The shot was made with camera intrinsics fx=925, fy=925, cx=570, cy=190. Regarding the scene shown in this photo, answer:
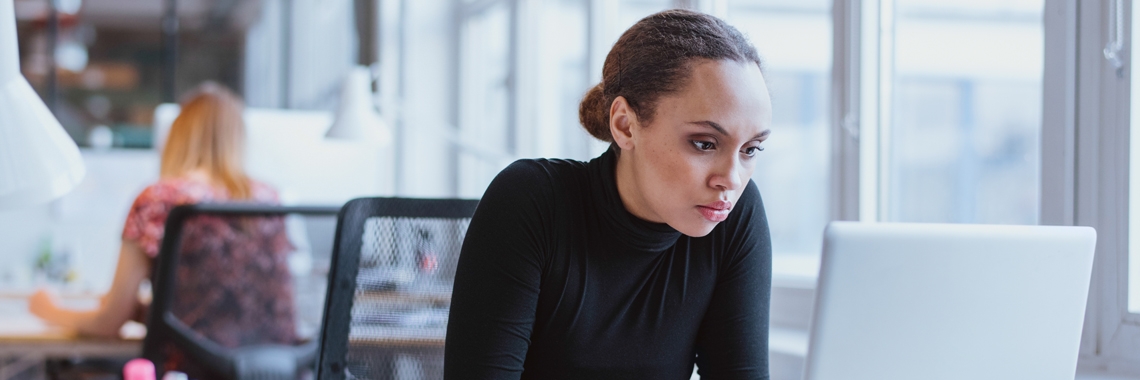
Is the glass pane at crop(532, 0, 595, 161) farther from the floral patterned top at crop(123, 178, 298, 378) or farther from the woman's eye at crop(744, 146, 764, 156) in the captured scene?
the woman's eye at crop(744, 146, 764, 156)

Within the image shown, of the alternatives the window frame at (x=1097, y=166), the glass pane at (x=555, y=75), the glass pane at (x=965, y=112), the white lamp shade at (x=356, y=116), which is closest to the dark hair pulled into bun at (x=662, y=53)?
A: the window frame at (x=1097, y=166)

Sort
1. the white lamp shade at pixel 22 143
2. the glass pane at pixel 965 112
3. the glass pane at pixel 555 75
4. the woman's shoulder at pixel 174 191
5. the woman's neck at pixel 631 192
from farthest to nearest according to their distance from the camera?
the glass pane at pixel 555 75 → the woman's shoulder at pixel 174 191 → the glass pane at pixel 965 112 → the woman's neck at pixel 631 192 → the white lamp shade at pixel 22 143

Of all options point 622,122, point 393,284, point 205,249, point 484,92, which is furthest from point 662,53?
point 484,92

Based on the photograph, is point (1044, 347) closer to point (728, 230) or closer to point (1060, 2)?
point (728, 230)

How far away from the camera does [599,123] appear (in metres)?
1.09

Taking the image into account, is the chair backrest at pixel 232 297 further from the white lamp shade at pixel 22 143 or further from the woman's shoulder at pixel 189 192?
the white lamp shade at pixel 22 143

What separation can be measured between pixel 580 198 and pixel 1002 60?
3.46 ft

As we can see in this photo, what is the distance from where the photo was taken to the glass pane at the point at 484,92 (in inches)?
129

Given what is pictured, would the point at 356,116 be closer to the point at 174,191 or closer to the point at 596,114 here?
the point at 174,191

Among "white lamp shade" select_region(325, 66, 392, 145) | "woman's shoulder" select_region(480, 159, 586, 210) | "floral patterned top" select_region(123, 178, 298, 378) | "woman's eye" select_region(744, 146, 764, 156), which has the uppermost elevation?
"white lamp shade" select_region(325, 66, 392, 145)

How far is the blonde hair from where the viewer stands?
232cm

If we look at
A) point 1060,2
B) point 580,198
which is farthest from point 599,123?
point 1060,2

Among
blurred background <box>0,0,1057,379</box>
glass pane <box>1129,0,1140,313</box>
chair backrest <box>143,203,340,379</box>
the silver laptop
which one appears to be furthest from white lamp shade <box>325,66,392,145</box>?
the silver laptop

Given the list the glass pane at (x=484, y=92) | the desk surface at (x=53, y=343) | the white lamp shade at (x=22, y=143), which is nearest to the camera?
the white lamp shade at (x=22, y=143)
